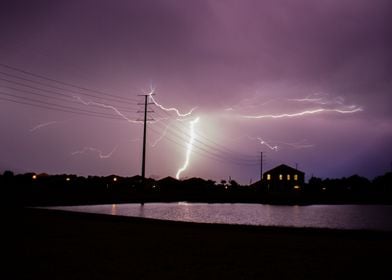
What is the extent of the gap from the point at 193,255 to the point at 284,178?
94597 mm

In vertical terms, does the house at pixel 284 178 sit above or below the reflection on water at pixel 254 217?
above

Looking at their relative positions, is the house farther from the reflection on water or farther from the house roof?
the reflection on water

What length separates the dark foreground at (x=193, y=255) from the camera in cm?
743

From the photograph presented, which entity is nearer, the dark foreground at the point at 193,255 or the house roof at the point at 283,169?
the dark foreground at the point at 193,255

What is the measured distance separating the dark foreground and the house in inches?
3447

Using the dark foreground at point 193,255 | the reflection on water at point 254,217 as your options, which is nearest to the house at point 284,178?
the reflection on water at point 254,217

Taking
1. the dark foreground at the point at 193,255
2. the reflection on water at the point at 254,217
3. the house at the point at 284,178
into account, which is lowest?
the reflection on water at the point at 254,217

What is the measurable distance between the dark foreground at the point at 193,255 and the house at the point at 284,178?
87546mm

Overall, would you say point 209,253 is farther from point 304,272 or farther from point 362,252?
point 362,252

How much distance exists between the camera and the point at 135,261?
8.52 m

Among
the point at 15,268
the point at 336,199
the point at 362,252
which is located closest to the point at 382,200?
the point at 336,199

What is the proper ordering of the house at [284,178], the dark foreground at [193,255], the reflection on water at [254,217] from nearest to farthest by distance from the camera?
the dark foreground at [193,255] < the reflection on water at [254,217] < the house at [284,178]

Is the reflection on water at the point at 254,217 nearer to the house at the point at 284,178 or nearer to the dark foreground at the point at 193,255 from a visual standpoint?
the dark foreground at the point at 193,255

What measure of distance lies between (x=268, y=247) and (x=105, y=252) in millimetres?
4488
